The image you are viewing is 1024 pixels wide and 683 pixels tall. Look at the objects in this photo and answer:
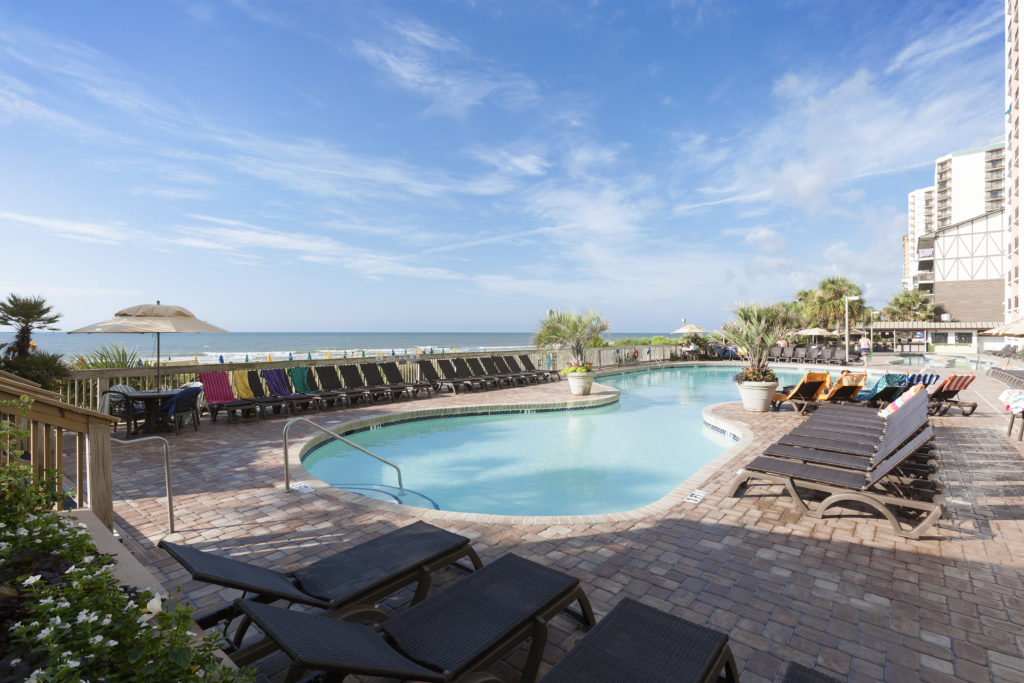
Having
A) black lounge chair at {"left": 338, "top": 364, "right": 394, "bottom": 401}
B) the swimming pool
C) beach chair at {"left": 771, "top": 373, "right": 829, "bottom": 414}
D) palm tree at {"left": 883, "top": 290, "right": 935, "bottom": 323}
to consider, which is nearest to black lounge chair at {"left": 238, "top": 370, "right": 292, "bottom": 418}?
black lounge chair at {"left": 338, "top": 364, "right": 394, "bottom": 401}

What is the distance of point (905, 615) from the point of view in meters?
2.91

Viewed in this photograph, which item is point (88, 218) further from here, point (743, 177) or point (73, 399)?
point (743, 177)

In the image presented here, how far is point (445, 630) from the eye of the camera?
2223mm

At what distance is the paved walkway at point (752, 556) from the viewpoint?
8.57 ft

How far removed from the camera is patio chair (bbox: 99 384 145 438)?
7895 millimetres

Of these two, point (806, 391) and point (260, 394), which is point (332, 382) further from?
point (806, 391)

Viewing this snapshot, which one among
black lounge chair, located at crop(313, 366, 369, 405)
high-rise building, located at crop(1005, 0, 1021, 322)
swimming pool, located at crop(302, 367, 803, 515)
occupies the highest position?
high-rise building, located at crop(1005, 0, 1021, 322)

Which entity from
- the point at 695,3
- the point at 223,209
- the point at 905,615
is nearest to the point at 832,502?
the point at 905,615

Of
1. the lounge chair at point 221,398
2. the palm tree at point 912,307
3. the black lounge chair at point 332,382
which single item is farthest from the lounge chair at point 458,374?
the palm tree at point 912,307

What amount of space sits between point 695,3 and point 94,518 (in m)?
17.7

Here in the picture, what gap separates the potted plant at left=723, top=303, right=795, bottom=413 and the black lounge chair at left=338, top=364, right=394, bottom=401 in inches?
346

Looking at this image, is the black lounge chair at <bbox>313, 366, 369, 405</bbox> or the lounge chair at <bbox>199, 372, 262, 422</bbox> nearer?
the lounge chair at <bbox>199, 372, 262, 422</bbox>

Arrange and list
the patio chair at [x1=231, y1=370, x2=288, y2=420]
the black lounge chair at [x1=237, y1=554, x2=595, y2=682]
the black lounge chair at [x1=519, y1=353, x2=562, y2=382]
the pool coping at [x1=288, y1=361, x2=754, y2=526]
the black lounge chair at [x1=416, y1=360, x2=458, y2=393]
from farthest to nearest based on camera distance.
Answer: the black lounge chair at [x1=519, y1=353, x2=562, y2=382], the black lounge chair at [x1=416, y1=360, x2=458, y2=393], the patio chair at [x1=231, y1=370, x2=288, y2=420], the pool coping at [x1=288, y1=361, x2=754, y2=526], the black lounge chair at [x1=237, y1=554, x2=595, y2=682]

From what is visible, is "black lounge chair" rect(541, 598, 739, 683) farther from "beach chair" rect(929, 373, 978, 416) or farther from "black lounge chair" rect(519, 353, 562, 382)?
"black lounge chair" rect(519, 353, 562, 382)
